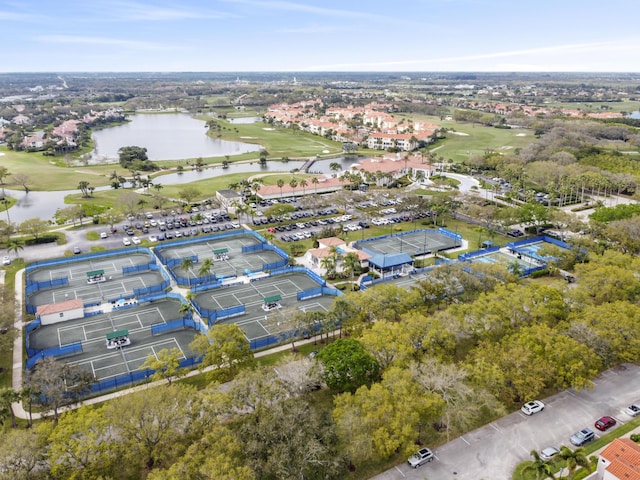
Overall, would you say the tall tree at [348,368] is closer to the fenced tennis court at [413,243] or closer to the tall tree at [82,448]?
the tall tree at [82,448]

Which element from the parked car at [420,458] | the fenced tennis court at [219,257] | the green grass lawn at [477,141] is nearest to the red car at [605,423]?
the parked car at [420,458]

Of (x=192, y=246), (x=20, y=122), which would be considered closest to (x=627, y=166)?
(x=192, y=246)

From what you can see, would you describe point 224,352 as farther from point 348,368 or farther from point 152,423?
point 348,368

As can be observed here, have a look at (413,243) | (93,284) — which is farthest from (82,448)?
(413,243)

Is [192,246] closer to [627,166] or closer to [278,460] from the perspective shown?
[278,460]

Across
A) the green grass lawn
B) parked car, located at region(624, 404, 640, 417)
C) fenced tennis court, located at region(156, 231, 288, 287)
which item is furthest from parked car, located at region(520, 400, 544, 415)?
the green grass lawn

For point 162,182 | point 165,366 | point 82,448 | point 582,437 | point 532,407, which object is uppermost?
point 82,448

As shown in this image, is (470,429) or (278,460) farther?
(470,429)
